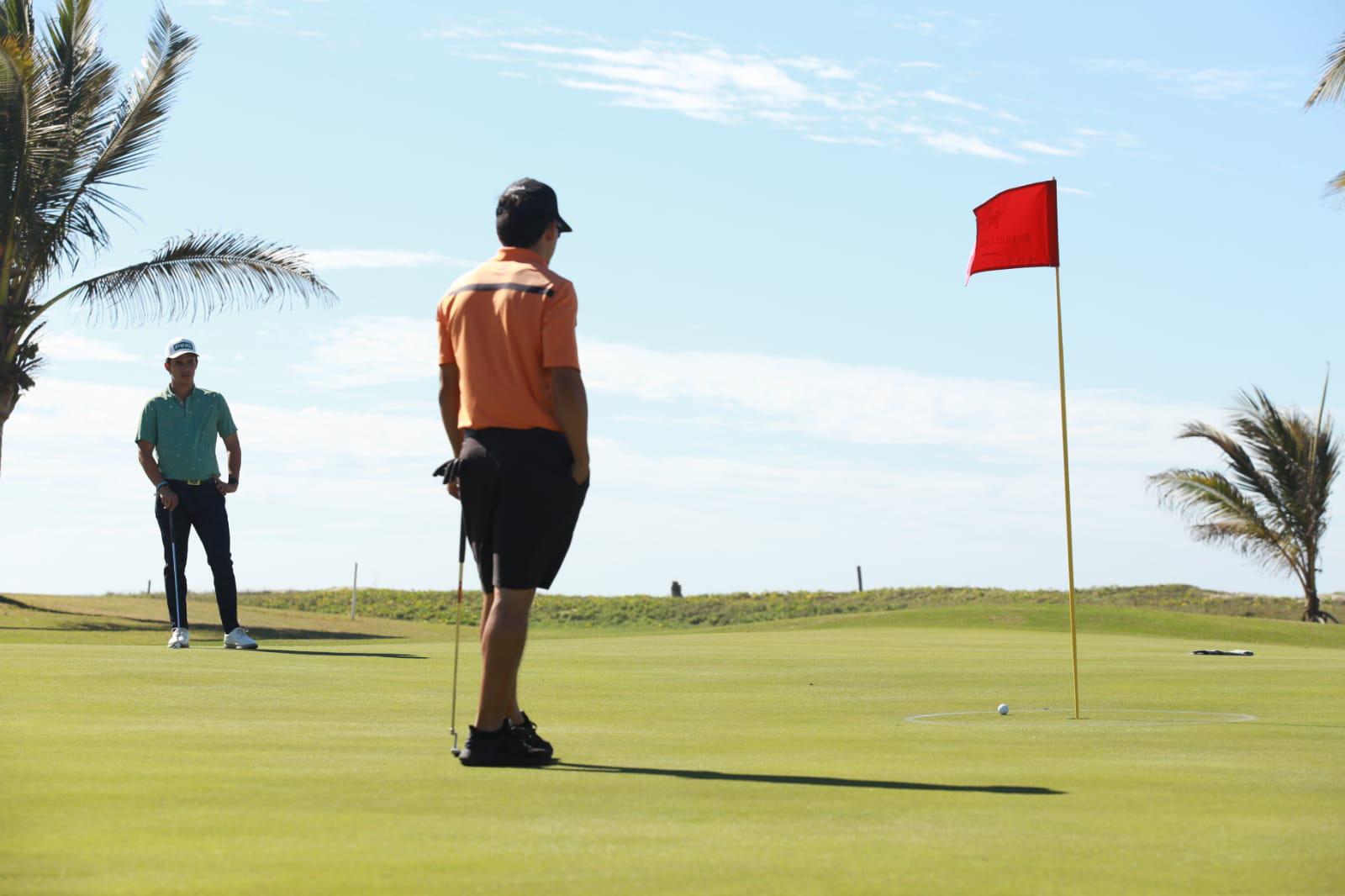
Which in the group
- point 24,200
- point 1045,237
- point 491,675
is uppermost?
point 24,200

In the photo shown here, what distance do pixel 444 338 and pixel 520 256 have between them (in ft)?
1.55

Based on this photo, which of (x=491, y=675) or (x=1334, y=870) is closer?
(x=1334, y=870)

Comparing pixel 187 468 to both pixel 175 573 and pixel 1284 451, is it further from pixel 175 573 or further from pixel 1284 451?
pixel 1284 451

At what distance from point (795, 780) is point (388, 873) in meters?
2.25

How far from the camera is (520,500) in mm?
6629

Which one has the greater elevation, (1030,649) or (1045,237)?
(1045,237)

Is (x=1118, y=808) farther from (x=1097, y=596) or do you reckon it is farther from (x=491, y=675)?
(x=1097, y=596)

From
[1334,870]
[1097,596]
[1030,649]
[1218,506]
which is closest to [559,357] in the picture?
[1334,870]

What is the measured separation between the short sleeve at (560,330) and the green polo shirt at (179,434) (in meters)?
8.48

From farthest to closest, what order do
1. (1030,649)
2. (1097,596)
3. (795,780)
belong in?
1. (1097,596)
2. (1030,649)
3. (795,780)

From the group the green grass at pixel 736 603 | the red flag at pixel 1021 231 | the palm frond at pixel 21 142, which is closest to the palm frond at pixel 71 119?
the palm frond at pixel 21 142

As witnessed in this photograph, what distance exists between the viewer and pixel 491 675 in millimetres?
6512

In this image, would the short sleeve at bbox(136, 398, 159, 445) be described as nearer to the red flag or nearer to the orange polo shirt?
the red flag

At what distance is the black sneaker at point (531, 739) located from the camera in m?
6.52
